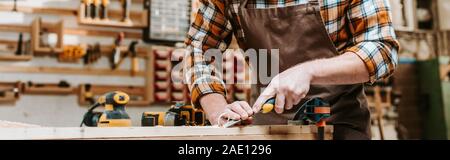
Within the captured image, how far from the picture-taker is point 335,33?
4.55ft

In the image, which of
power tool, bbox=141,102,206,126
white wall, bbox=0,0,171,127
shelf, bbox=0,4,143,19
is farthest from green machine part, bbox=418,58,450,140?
power tool, bbox=141,102,206,126

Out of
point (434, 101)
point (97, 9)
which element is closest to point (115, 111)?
point (97, 9)

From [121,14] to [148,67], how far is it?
0.49 metres

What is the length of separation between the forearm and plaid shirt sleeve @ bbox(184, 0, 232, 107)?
48cm

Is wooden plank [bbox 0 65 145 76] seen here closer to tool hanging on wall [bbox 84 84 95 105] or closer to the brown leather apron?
tool hanging on wall [bbox 84 84 95 105]

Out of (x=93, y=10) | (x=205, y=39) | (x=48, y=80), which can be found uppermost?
(x=93, y=10)

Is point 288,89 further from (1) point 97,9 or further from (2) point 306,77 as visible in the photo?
(1) point 97,9

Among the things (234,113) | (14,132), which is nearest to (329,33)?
(234,113)

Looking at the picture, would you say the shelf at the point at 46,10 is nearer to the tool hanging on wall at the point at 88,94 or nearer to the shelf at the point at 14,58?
the shelf at the point at 14,58

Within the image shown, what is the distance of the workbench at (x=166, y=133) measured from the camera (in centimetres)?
82

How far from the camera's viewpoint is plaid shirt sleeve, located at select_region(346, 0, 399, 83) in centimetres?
114

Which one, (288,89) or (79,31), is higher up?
(79,31)

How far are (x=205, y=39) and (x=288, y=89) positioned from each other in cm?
66
